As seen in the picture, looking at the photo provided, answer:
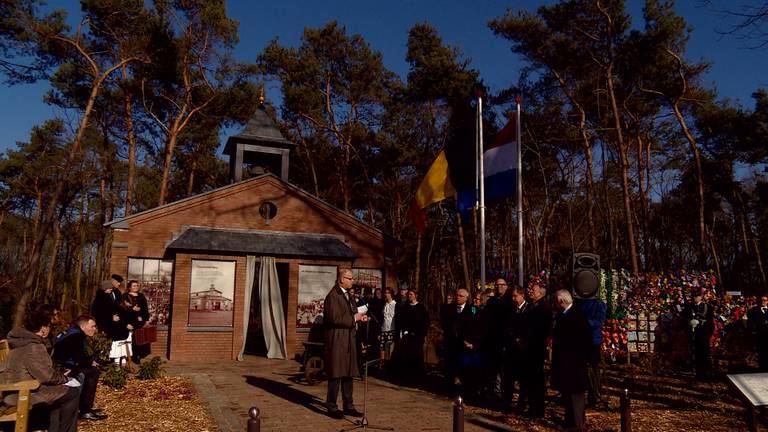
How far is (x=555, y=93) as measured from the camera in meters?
26.5

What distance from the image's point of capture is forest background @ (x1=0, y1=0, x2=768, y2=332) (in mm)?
22734

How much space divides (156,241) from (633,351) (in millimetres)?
13305

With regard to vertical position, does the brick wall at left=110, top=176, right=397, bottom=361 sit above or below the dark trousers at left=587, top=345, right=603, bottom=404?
above

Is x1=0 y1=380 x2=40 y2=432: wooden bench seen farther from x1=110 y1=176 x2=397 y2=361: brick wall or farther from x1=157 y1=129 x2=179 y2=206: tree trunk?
x1=157 y1=129 x2=179 y2=206: tree trunk

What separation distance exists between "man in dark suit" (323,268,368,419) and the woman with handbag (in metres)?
6.00

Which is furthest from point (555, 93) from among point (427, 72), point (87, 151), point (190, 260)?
point (87, 151)

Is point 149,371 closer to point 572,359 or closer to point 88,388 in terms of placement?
point 88,388

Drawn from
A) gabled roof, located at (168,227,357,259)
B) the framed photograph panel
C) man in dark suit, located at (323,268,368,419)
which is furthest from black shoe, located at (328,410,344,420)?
gabled roof, located at (168,227,357,259)

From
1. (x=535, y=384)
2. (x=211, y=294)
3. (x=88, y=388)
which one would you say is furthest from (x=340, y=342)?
(x=211, y=294)

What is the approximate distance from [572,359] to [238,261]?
448 inches

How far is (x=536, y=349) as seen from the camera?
8.07 metres

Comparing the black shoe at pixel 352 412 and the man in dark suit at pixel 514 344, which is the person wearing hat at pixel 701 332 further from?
the black shoe at pixel 352 412

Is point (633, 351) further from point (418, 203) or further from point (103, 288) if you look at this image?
point (103, 288)

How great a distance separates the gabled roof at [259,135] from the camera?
63.5 ft
